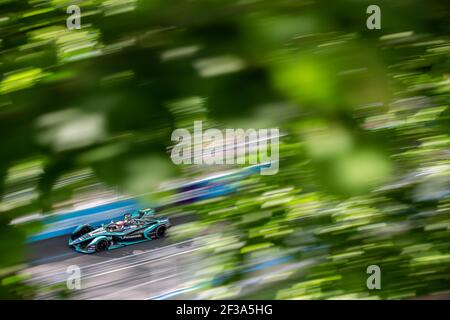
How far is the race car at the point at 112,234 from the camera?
1.21m

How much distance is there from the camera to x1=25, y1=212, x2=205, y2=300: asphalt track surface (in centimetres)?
154

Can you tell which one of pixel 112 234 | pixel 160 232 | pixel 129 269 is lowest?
pixel 129 269

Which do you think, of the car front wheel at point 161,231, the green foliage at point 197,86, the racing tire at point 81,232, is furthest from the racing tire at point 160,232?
the green foliage at point 197,86

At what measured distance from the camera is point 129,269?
1831mm

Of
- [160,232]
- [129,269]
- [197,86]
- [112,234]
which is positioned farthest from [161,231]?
[197,86]

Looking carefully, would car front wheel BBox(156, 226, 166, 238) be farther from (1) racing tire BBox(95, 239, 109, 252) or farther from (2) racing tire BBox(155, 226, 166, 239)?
(1) racing tire BBox(95, 239, 109, 252)

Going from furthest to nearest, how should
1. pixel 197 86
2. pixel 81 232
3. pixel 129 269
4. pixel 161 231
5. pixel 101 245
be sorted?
pixel 129 269
pixel 161 231
pixel 101 245
pixel 81 232
pixel 197 86

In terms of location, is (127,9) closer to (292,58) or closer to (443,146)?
(292,58)

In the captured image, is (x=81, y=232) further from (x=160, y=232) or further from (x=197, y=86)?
(x=197, y=86)

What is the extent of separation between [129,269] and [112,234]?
546 millimetres

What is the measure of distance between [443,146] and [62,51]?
921mm

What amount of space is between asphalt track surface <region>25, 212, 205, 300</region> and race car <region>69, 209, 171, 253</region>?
4 cm

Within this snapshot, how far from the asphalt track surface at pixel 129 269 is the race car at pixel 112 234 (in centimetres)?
4

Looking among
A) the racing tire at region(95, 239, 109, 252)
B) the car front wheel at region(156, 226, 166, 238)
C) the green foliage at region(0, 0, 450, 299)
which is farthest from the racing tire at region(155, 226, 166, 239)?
the green foliage at region(0, 0, 450, 299)
